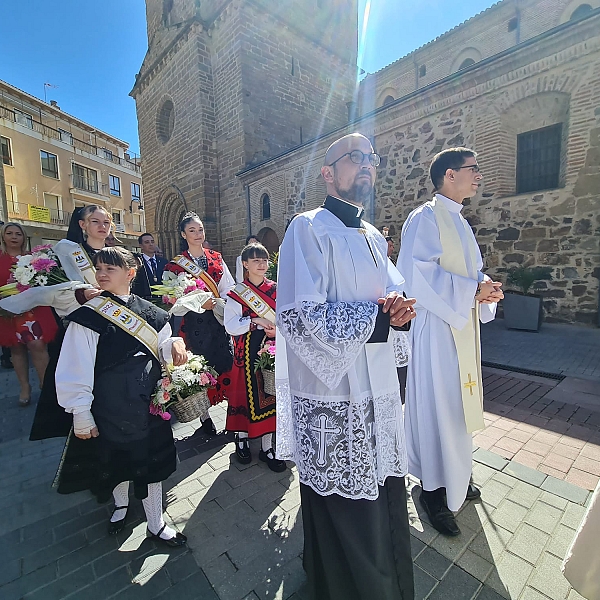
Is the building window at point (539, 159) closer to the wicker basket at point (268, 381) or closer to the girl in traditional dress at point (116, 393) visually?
the wicker basket at point (268, 381)

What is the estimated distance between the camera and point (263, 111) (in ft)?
46.0

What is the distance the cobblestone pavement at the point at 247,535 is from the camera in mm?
1822

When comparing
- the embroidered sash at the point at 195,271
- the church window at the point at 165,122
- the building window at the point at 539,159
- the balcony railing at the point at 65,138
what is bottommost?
the embroidered sash at the point at 195,271

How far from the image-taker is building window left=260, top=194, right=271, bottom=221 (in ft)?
43.6

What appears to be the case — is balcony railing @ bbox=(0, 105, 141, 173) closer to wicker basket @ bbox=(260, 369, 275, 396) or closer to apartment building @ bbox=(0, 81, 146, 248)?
apartment building @ bbox=(0, 81, 146, 248)

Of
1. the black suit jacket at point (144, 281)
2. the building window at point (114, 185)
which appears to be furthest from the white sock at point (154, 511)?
the building window at point (114, 185)

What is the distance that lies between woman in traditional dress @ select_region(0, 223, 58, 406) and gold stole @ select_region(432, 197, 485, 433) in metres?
5.03

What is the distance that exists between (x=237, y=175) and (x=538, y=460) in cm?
1366

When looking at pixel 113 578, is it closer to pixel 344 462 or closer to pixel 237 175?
pixel 344 462

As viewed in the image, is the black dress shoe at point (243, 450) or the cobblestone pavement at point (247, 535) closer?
the cobblestone pavement at point (247, 535)

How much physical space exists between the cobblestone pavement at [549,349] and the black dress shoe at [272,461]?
419cm

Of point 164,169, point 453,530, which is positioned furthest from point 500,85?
point 164,169

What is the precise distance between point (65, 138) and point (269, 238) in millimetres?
26022

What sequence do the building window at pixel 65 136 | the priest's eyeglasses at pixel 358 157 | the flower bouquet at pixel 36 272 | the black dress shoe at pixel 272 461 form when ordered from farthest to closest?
the building window at pixel 65 136 < the black dress shoe at pixel 272 461 < the flower bouquet at pixel 36 272 < the priest's eyeglasses at pixel 358 157
